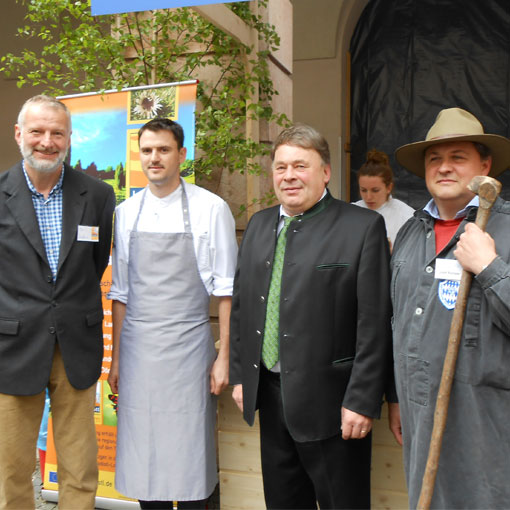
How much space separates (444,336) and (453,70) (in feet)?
18.1

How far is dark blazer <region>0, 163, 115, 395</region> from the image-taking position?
2375mm

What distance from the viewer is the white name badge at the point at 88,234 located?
251 cm

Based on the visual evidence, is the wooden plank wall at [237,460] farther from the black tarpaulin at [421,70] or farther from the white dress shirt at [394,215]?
the black tarpaulin at [421,70]

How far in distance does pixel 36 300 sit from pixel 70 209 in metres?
0.40

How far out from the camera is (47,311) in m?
2.39

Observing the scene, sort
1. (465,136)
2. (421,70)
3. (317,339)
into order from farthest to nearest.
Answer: (421,70) → (317,339) → (465,136)

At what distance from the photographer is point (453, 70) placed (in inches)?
262

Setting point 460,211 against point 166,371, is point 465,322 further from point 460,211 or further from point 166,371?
point 166,371

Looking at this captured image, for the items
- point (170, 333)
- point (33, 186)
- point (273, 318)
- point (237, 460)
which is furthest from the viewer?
point (237, 460)

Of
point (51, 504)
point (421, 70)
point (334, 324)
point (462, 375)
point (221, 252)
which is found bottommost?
point (51, 504)

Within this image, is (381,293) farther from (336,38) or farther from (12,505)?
(336,38)

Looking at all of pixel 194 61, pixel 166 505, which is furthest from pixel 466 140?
pixel 194 61

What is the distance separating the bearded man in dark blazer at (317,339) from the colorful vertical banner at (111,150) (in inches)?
48.0

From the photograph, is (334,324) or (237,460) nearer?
(334,324)
